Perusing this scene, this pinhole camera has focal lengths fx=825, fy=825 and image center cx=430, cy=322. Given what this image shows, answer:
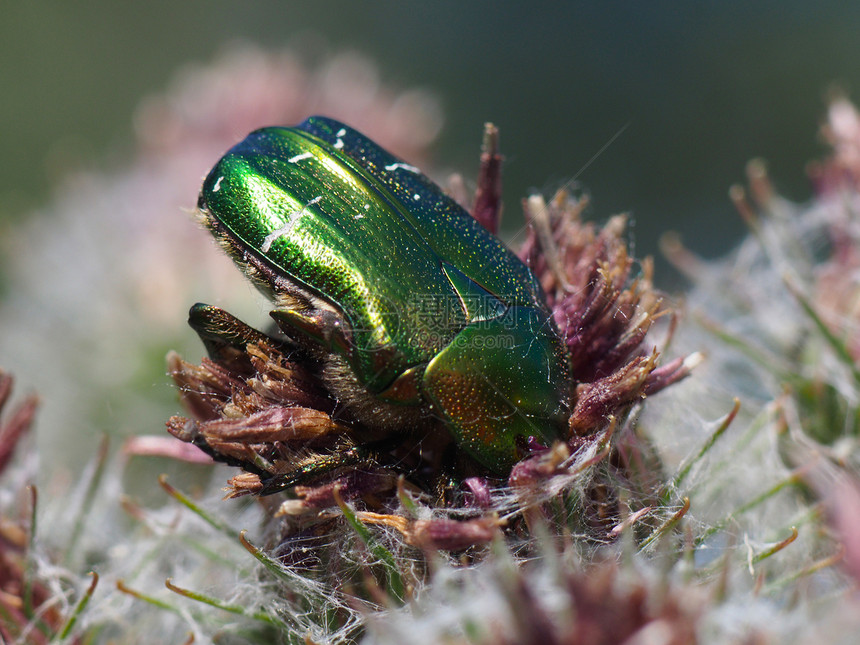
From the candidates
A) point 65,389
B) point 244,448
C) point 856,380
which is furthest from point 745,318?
point 65,389

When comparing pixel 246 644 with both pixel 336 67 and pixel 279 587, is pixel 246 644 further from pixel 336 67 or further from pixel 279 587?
pixel 336 67

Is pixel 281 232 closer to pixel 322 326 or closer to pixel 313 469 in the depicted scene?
pixel 322 326

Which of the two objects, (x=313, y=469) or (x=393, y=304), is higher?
(x=393, y=304)

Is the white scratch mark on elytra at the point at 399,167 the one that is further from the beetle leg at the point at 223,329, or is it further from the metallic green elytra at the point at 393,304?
the beetle leg at the point at 223,329

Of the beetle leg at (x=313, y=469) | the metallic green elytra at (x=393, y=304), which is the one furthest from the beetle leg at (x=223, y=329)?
the beetle leg at (x=313, y=469)

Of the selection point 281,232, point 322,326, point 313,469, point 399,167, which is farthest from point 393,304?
point 399,167

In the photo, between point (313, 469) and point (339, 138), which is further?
point (339, 138)
